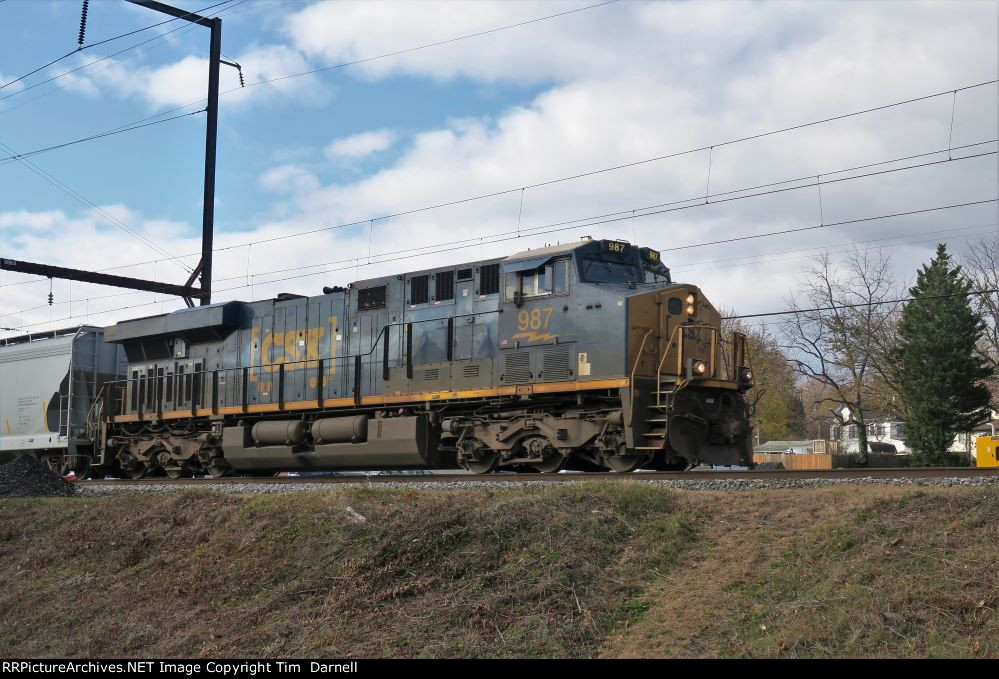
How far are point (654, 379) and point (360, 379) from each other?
5989 millimetres

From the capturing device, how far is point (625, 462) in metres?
12.3

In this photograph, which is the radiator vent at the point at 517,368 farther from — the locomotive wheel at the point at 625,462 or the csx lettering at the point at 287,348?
the csx lettering at the point at 287,348

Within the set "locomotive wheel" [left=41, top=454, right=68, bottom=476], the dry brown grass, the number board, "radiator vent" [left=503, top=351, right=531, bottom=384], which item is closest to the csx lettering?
"radiator vent" [left=503, top=351, right=531, bottom=384]

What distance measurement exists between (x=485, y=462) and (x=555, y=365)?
216cm

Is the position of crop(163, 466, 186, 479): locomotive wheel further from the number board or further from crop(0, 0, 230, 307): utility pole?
the number board

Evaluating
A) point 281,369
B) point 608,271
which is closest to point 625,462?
point 608,271

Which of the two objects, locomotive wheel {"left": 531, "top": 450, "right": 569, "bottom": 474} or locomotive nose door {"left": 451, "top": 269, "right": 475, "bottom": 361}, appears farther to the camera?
locomotive nose door {"left": 451, "top": 269, "right": 475, "bottom": 361}

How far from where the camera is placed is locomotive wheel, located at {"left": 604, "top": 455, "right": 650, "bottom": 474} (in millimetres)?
12250

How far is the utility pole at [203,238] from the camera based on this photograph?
21.7 m

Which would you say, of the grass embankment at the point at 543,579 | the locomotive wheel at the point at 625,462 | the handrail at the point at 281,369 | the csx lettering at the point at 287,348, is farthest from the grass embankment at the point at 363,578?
the csx lettering at the point at 287,348

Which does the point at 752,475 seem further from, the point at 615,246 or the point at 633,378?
the point at 615,246

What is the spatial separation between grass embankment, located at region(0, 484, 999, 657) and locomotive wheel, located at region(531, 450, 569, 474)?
135 inches
